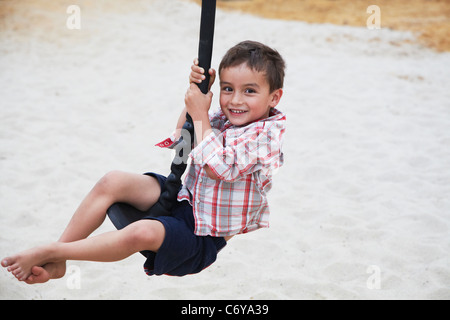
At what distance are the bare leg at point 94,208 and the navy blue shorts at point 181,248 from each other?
0.13m

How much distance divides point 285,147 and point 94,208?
11.9 feet

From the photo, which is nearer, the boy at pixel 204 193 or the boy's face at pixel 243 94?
the boy at pixel 204 193

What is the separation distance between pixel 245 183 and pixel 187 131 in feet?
1.03

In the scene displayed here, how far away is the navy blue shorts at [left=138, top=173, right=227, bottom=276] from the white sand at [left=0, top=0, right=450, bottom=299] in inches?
51.4

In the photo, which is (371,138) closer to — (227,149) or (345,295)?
(345,295)

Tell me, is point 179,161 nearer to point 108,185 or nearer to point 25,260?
point 108,185

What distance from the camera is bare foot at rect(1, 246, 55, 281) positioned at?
1.80m

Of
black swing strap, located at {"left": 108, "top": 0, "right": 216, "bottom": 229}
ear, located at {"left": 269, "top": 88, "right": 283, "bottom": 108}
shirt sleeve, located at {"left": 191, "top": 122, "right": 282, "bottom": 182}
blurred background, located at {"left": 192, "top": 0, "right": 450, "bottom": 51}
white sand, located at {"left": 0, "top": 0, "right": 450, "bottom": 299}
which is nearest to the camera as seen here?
black swing strap, located at {"left": 108, "top": 0, "right": 216, "bottom": 229}

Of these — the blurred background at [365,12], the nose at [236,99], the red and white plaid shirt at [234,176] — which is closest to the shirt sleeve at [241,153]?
the red and white plaid shirt at [234,176]

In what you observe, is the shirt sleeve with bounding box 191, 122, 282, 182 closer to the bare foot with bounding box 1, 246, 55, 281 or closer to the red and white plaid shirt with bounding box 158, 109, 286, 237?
the red and white plaid shirt with bounding box 158, 109, 286, 237

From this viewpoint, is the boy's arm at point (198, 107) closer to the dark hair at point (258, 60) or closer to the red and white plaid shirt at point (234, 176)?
the red and white plaid shirt at point (234, 176)

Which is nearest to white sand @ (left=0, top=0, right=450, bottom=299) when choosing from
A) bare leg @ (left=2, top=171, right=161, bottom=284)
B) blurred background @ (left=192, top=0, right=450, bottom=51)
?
blurred background @ (left=192, top=0, right=450, bottom=51)

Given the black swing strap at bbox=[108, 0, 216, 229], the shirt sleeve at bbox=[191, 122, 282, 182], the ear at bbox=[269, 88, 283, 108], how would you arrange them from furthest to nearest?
the ear at bbox=[269, 88, 283, 108]
the shirt sleeve at bbox=[191, 122, 282, 182]
the black swing strap at bbox=[108, 0, 216, 229]

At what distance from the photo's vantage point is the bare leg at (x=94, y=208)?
1.89 m
